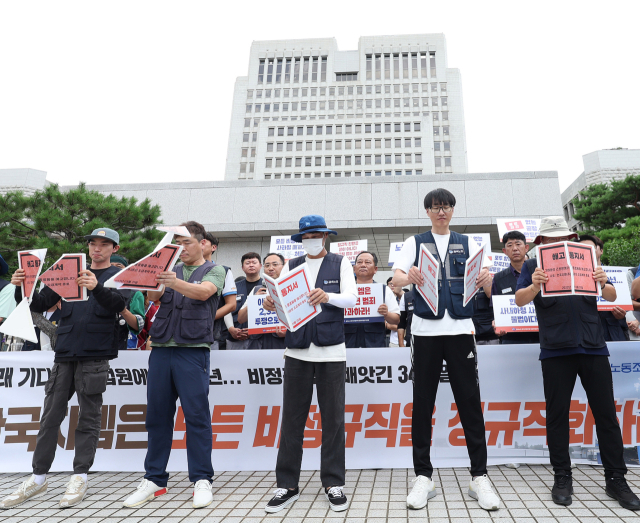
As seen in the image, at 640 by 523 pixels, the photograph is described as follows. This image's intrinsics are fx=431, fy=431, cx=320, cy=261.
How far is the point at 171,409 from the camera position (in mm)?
3381

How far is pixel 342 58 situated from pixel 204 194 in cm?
8370

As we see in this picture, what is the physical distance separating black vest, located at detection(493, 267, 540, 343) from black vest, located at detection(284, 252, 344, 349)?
219cm

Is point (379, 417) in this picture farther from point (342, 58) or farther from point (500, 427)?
point (342, 58)

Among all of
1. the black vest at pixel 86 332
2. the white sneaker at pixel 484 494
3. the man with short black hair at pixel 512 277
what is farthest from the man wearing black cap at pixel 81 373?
the man with short black hair at pixel 512 277

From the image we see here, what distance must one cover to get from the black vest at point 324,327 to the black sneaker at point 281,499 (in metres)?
1.02

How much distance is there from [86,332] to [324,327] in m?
1.95

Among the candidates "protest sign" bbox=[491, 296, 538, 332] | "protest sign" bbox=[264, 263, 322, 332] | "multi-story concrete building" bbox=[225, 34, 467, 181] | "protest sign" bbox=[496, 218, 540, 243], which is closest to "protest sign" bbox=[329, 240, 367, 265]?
"protest sign" bbox=[496, 218, 540, 243]

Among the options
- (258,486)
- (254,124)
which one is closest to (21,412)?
(258,486)

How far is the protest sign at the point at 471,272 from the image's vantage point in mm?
3068

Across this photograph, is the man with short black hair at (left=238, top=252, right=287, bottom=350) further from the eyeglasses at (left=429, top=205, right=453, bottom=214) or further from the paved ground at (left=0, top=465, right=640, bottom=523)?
the eyeglasses at (left=429, top=205, right=453, bottom=214)

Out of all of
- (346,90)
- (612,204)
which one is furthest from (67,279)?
(346,90)

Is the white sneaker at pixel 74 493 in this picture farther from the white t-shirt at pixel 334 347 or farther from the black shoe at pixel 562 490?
the black shoe at pixel 562 490

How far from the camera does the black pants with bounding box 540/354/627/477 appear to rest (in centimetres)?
305

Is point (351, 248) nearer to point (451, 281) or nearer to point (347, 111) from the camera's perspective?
point (451, 281)
